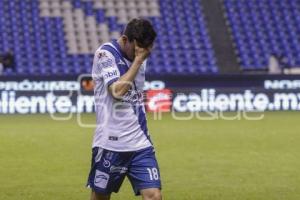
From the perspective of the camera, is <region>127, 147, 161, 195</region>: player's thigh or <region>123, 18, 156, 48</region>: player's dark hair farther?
<region>127, 147, 161, 195</region>: player's thigh

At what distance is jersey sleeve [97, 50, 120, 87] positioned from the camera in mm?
6316

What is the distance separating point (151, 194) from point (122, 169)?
1.11 feet

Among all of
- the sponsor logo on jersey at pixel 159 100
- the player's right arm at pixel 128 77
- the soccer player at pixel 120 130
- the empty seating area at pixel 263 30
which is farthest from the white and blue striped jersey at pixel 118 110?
the empty seating area at pixel 263 30

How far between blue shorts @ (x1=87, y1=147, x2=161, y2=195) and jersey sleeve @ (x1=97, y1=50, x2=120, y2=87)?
60cm

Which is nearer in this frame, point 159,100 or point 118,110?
point 118,110

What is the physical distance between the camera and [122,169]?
6574 millimetres

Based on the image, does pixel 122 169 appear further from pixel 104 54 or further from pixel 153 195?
pixel 104 54

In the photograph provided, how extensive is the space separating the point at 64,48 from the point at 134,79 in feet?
85.0

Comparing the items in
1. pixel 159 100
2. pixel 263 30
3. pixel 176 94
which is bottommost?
pixel 159 100

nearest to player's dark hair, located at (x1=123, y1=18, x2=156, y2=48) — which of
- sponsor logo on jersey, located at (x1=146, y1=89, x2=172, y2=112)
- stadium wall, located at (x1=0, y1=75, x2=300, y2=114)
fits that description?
stadium wall, located at (x1=0, y1=75, x2=300, y2=114)

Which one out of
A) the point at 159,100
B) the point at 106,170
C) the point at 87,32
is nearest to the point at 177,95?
the point at 159,100

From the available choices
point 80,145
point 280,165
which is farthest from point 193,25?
point 280,165

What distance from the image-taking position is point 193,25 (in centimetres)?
3394

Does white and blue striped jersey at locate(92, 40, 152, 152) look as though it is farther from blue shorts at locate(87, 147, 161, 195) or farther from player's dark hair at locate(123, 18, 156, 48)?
player's dark hair at locate(123, 18, 156, 48)
